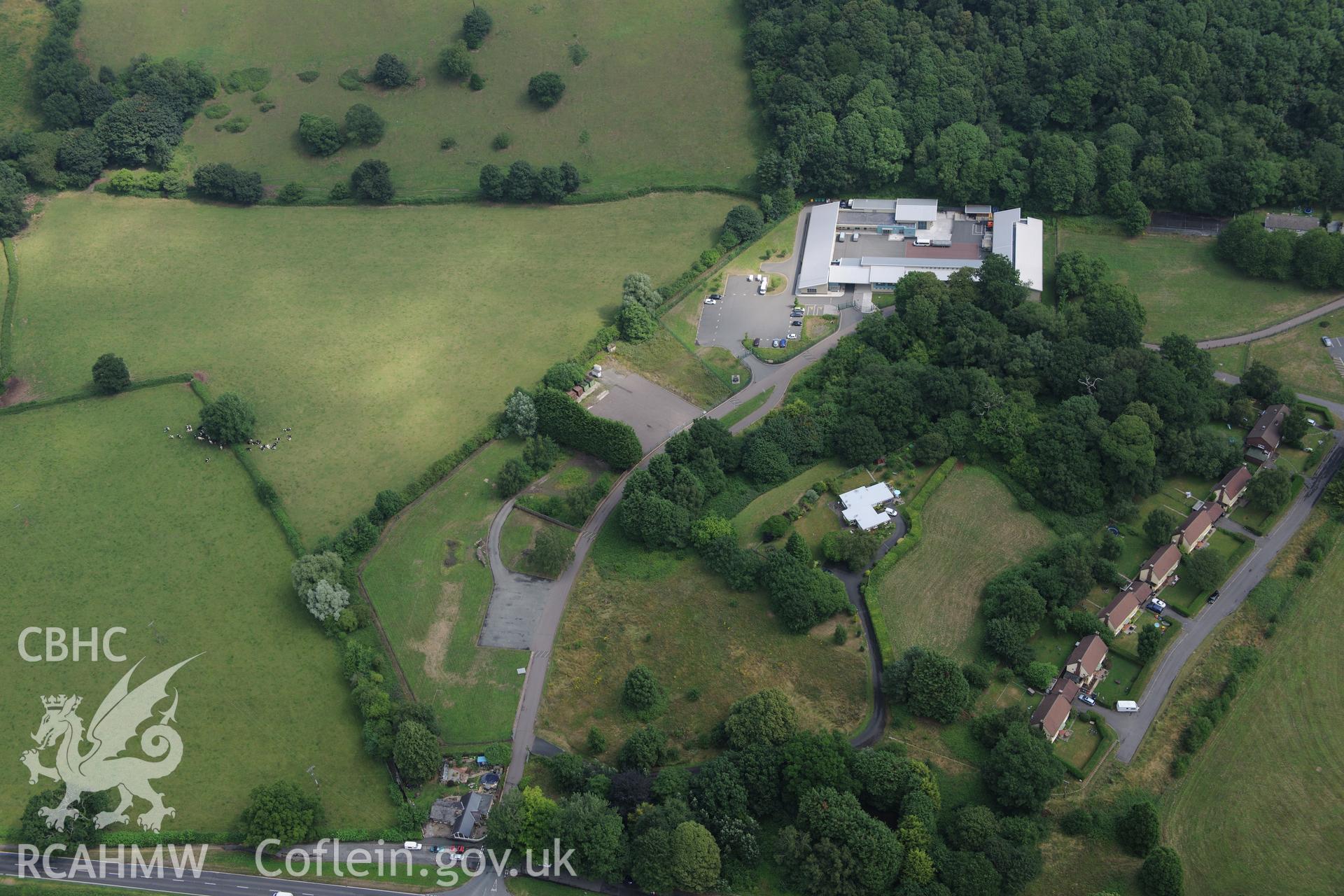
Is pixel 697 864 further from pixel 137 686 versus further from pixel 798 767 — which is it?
pixel 137 686

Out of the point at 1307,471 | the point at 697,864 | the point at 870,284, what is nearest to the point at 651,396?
the point at 870,284

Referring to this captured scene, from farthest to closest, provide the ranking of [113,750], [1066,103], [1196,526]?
[1066,103], [1196,526], [113,750]

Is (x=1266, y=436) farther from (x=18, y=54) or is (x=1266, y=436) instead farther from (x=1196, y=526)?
(x=18, y=54)

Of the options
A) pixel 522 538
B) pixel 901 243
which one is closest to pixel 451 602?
pixel 522 538

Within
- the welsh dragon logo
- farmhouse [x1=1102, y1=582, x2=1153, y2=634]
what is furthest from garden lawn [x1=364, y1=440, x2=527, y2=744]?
farmhouse [x1=1102, y1=582, x2=1153, y2=634]

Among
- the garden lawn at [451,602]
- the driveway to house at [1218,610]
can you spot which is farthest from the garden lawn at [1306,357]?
the garden lawn at [451,602]

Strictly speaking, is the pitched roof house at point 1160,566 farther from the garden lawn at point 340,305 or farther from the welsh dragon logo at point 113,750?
the welsh dragon logo at point 113,750
